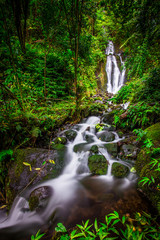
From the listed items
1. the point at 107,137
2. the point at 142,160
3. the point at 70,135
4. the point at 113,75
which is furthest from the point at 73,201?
the point at 113,75

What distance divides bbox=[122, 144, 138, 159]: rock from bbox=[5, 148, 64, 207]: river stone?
7.13 ft

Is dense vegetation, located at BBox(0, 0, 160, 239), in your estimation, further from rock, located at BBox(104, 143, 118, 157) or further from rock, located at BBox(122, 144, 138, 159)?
rock, located at BBox(104, 143, 118, 157)

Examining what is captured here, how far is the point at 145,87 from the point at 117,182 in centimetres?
410

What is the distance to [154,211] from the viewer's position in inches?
76.9

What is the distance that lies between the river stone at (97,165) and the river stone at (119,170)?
240 mm

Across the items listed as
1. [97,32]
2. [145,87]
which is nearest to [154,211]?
[145,87]

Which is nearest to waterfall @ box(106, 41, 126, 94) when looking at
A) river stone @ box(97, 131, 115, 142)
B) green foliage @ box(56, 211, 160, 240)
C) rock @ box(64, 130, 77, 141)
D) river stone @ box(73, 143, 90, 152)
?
river stone @ box(97, 131, 115, 142)

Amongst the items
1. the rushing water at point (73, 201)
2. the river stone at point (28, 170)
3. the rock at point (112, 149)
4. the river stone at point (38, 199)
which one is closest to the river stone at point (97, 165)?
the rushing water at point (73, 201)

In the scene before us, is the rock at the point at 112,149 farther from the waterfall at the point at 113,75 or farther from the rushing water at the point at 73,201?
the waterfall at the point at 113,75

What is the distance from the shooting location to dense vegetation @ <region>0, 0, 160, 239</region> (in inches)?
105

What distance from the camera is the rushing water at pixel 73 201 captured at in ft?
6.82

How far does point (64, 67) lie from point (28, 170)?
236 inches

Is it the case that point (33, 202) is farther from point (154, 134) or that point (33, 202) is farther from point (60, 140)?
point (154, 134)

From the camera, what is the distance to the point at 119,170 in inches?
123
